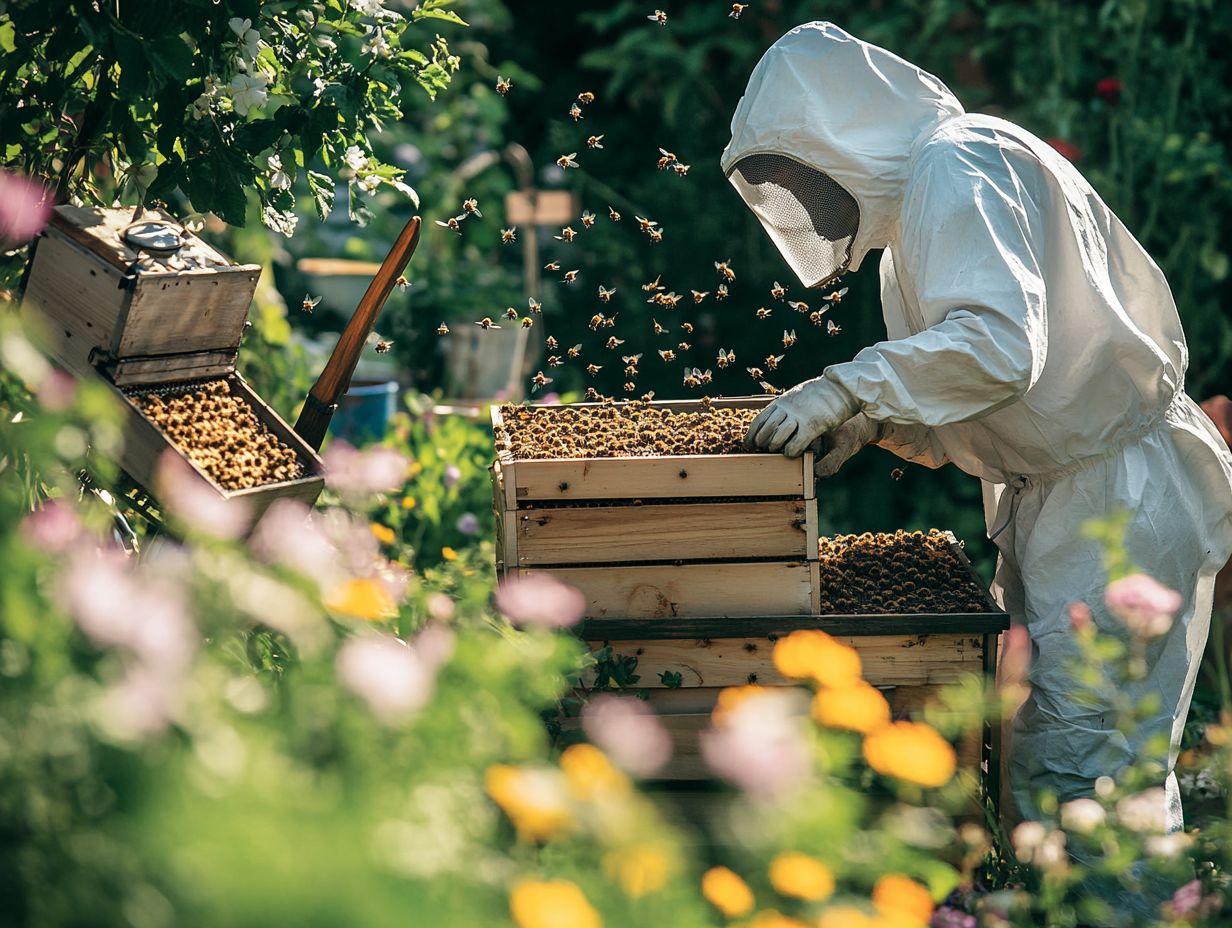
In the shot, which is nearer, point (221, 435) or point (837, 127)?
point (221, 435)

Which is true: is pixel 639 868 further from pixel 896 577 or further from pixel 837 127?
pixel 837 127

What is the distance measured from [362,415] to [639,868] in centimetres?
364

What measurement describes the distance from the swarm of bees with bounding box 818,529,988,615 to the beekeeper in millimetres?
154

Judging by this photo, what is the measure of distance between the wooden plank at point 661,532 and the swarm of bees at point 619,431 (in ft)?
0.35

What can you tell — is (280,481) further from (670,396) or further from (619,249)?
(619,249)

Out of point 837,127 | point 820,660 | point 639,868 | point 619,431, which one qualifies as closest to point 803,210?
point 837,127

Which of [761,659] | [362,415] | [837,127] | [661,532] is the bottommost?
[362,415]

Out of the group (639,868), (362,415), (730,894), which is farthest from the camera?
(362,415)

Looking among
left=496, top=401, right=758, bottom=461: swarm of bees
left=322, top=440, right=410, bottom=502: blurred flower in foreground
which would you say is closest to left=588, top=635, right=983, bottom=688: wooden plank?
left=496, top=401, right=758, bottom=461: swarm of bees

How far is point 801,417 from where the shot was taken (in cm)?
228

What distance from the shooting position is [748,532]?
2.33 metres

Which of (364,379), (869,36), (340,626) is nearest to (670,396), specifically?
(364,379)

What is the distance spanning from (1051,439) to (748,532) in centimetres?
63

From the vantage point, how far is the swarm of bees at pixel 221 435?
2.09m
